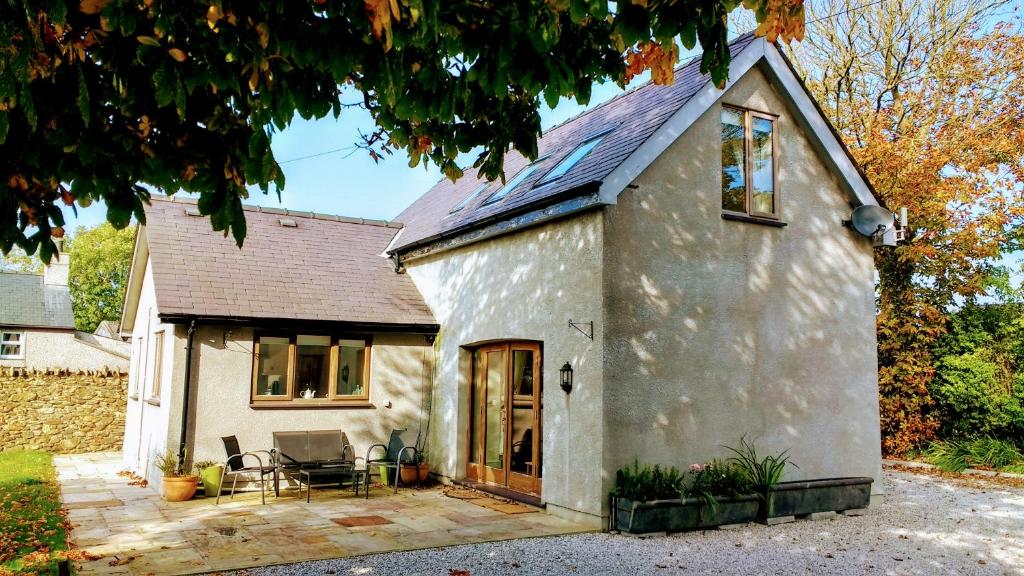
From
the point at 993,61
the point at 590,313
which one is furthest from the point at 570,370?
the point at 993,61

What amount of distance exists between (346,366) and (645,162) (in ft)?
20.8

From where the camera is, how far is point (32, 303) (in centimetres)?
2966

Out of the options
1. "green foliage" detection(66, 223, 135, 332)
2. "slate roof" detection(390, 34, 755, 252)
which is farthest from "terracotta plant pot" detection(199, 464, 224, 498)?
"green foliage" detection(66, 223, 135, 332)

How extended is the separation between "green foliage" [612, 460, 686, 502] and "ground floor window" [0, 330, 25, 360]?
27880mm

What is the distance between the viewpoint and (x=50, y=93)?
402 centimetres

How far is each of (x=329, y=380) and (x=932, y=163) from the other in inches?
562

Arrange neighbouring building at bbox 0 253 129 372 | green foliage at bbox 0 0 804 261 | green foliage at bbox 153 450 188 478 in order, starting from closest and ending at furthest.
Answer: green foliage at bbox 0 0 804 261 → green foliage at bbox 153 450 188 478 → neighbouring building at bbox 0 253 129 372

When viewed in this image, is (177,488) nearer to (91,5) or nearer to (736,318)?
(736,318)

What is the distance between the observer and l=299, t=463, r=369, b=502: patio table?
10.5m

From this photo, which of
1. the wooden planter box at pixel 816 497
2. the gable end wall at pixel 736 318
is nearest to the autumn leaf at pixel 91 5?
the gable end wall at pixel 736 318

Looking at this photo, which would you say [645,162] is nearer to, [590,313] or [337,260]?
[590,313]

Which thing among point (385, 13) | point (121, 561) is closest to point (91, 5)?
point (385, 13)

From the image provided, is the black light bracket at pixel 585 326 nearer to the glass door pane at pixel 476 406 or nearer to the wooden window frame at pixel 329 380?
the glass door pane at pixel 476 406

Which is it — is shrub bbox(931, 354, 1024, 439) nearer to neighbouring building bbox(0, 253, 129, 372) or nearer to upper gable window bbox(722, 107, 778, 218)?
upper gable window bbox(722, 107, 778, 218)
